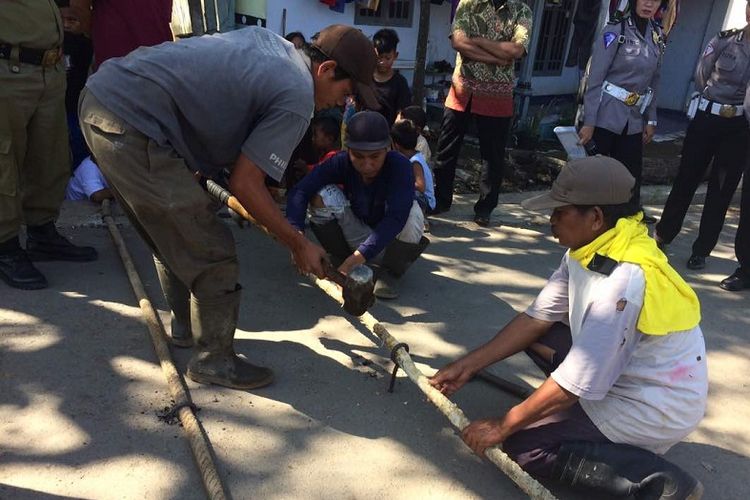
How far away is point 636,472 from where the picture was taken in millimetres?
2383

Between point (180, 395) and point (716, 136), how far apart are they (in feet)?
14.2

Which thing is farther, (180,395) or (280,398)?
(280,398)

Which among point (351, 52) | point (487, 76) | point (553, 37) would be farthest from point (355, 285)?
point (553, 37)

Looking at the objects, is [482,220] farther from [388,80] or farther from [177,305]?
[177,305]

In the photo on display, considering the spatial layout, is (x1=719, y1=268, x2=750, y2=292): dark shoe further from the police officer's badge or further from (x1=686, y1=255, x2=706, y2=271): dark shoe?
the police officer's badge

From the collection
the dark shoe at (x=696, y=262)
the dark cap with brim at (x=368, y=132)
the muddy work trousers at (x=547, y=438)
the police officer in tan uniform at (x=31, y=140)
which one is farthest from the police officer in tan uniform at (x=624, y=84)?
the police officer in tan uniform at (x=31, y=140)

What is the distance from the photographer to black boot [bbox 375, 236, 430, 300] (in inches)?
159

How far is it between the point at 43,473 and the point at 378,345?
1.71 meters

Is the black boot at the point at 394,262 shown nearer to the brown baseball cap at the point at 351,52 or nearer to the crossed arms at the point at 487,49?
the brown baseball cap at the point at 351,52

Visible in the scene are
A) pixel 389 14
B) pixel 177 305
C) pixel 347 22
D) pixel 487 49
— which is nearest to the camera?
pixel 177 305

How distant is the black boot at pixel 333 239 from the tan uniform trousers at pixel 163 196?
Answer: 1.20 meters

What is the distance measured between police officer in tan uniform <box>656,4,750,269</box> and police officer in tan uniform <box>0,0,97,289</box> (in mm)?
4434

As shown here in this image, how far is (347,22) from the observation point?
847 centimetres

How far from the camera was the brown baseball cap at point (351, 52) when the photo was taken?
8.48 ft
